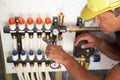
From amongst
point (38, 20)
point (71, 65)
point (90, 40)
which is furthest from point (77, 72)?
point (38, 20)

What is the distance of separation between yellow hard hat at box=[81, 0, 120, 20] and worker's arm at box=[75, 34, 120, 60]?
1.01 feet

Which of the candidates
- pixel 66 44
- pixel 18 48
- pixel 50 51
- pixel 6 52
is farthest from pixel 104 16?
pixel 6 52

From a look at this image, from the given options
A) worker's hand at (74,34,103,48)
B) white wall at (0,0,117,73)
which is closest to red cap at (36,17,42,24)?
white wall at (0,0,117,73)

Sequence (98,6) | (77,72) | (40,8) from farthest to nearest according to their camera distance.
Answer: (40,8) → (77,72) → (98,6)

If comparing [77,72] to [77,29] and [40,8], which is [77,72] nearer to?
[77,29]

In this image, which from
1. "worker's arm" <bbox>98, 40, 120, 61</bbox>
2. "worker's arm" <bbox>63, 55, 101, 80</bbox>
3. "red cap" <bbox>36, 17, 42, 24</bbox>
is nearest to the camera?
"worker's arm" <bbox>63, 55, 101, 80</bbox>

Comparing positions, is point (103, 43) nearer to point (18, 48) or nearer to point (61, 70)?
point (61, 70)

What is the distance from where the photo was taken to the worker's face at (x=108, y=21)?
1000 millimetres

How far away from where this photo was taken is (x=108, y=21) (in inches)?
40.7

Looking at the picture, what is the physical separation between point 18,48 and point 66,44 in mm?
319

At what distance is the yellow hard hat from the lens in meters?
0.96

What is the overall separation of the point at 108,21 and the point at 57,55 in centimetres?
36

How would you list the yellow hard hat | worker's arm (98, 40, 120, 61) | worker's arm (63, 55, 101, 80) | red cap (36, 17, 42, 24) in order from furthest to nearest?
worker's arm (98, 40, 120, 61)
red cap (36, 17, 42, 24)
worker's arm (63, 55, 101, 80)
the yellow hard hat

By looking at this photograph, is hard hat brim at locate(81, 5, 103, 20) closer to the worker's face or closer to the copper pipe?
the worker's face
